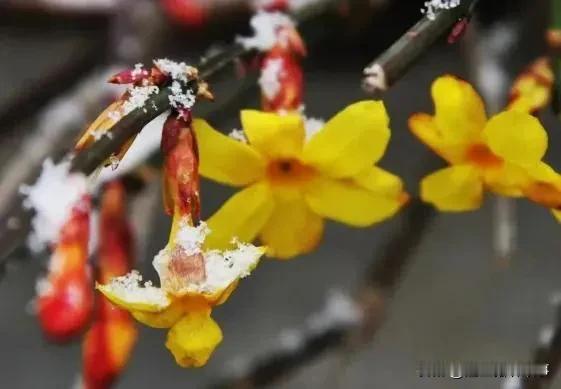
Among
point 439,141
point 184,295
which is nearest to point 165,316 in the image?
point 184,295

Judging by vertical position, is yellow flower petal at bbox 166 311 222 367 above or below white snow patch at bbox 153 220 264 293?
below

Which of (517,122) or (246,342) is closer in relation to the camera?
(517,122)

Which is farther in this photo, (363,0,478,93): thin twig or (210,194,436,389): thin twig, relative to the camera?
(210,194,436,389): thin twig

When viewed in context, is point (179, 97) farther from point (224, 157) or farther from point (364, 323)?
point (364, 323)

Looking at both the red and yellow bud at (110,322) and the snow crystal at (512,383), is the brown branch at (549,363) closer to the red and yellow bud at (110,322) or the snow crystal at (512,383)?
the snow crystal at (512,383)

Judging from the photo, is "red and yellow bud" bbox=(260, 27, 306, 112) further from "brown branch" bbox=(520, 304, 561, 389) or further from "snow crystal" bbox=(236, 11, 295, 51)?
"brown branch" bbox=(520, 304, 561, 389)

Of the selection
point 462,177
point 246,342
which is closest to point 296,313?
point 246,342

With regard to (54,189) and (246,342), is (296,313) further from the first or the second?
(54,189)

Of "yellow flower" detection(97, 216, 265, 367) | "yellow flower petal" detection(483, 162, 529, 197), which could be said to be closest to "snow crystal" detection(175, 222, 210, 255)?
"yellow flower" detection(97, 216, 265, 367)

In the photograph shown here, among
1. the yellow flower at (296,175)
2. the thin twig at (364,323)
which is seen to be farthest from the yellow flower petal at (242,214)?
the thin twig at (364,323)
